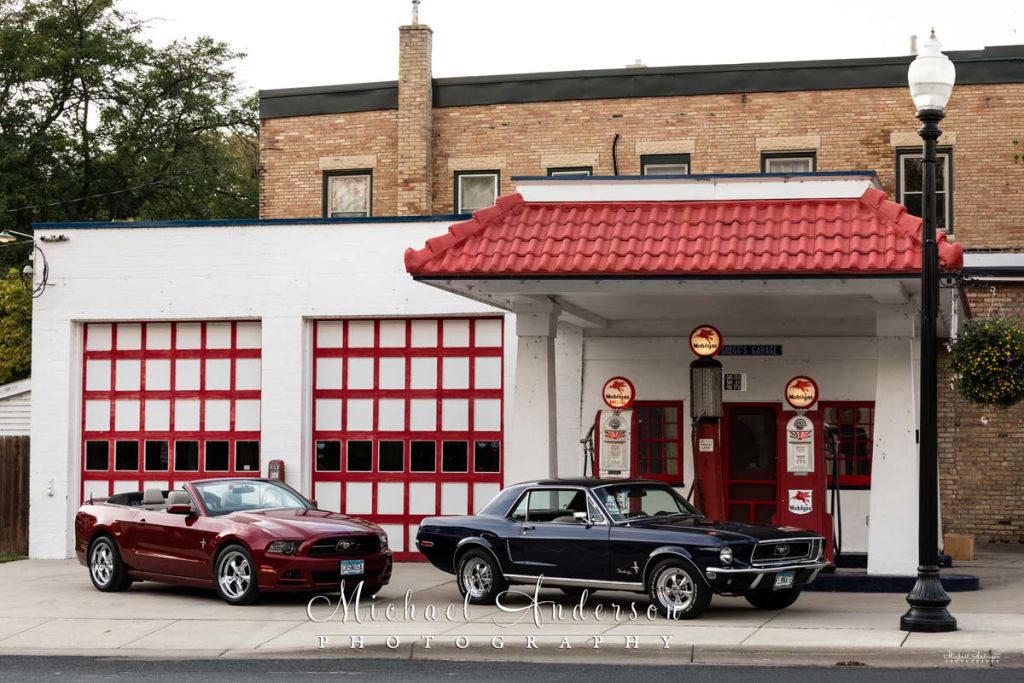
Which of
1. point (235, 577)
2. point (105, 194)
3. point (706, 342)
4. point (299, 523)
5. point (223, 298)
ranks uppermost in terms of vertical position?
point (105, 194)

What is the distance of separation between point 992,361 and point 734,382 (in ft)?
17.0

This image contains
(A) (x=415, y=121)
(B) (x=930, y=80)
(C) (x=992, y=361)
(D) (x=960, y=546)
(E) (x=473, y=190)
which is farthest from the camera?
(E) (x=473, y=190)

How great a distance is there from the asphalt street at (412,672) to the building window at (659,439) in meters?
8.83

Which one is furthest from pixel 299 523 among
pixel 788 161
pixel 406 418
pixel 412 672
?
pixel 788 161

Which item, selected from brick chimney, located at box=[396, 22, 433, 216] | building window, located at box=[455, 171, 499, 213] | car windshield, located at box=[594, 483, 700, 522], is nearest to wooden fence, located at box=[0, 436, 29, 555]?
brick chimney, located at box=[396, 22, 433, 216]

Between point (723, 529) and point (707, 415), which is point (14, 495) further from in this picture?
point (723, 529)

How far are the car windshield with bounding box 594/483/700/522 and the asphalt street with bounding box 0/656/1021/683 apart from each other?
3.00 m

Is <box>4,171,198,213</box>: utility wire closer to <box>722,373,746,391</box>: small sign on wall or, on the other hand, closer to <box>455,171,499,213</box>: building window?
<box>455,171,499,213</box>: building window

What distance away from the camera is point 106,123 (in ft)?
145

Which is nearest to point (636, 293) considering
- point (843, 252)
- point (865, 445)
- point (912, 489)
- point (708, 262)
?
point (708, 262)

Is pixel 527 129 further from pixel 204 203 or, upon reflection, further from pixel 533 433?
pixel 204 203

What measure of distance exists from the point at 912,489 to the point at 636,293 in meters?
4.02

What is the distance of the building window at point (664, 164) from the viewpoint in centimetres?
2734

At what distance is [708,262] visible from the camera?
1620cm
